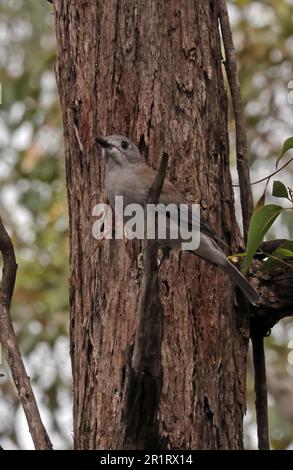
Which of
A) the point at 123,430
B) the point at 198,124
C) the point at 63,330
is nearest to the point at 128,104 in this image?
the point at 198,124

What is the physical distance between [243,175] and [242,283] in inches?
33.8

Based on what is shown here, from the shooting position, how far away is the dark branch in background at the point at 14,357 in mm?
3322

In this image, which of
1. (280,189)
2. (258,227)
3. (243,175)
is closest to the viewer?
(258,227)

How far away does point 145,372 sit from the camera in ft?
9.50

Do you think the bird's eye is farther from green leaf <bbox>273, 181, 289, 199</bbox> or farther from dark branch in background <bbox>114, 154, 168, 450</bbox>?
dark branch in background <bbox>114, 154, 168, 450</bbox>

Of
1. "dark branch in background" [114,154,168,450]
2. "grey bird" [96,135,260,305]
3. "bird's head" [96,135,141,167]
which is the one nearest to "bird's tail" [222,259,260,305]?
"grey bird" [96,135,260,305]

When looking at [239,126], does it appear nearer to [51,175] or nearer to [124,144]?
[124,144]

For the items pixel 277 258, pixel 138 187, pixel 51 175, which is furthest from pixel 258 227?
pixel 51 175

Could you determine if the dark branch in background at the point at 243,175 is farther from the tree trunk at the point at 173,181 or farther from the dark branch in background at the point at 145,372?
the dark branch in background at the point at 145,372

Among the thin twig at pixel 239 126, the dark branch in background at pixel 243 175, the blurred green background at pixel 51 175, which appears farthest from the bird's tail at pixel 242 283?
the blurred green background at pixel 51 175

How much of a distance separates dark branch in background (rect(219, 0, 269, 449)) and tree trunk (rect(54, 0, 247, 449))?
0.34 metres

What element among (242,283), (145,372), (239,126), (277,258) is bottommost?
(145,372)
